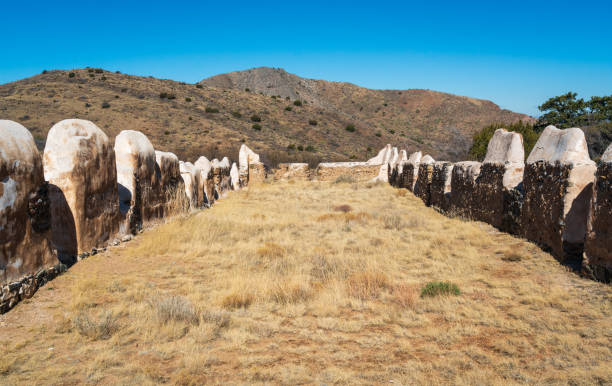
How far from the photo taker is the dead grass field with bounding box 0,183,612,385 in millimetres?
2639

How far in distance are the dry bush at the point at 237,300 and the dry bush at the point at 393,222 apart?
4406 millimetres

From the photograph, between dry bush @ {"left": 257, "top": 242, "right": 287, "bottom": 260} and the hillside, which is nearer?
dry bush @ {"left": 257, "top": 242, "right": 287, "bottom": 260}

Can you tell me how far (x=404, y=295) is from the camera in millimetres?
4016

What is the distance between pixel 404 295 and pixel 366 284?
505mm

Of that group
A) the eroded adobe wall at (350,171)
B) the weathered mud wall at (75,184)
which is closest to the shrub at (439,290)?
the weathered mud wall at (75,184)

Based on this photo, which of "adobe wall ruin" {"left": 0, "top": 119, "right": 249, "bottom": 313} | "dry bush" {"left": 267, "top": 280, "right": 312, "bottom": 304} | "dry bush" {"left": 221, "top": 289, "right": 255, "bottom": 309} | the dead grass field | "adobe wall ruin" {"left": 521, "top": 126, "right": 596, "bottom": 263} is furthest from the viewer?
"adobe wall ruin" {"left": 521, "top": 126, "right": 596, "bottom": 263}

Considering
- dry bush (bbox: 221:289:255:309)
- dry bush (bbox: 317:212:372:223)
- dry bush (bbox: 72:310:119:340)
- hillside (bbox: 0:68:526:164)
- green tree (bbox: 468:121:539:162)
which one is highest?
hillside (bbox: 0:68:526:164)

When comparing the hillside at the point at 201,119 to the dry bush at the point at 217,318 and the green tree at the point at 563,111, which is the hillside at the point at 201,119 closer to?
the green tree at the point at 563,111

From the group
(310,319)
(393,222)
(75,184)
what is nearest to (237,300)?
(310,319)

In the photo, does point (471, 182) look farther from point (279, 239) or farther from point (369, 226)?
point (279, 239)

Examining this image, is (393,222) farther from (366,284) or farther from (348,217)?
(366,284)

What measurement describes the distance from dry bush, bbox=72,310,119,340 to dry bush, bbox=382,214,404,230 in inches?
222

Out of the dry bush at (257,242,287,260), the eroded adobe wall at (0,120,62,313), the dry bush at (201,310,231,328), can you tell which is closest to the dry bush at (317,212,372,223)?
the dry bush at (257,242,287,260)

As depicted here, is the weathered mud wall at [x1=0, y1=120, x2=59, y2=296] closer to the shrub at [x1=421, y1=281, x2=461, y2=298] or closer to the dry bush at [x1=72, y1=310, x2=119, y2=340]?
the dry bush at [x1=72, y1=310, x2=119, y2=340]
